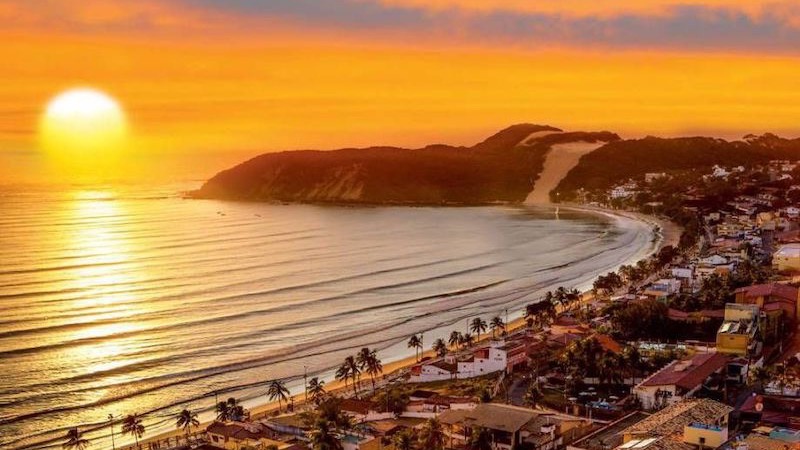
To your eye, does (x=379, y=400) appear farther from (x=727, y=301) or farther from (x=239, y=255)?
(x=239, y=255)

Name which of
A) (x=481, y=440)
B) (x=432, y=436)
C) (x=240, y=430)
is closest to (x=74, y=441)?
(x=240, y=430)

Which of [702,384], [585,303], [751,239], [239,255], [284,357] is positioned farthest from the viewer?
[239,255]

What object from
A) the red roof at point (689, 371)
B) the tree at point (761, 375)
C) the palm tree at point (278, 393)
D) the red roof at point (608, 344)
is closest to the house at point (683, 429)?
the red roof at point (689, 371)

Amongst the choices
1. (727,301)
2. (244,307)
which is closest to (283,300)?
(244,307)

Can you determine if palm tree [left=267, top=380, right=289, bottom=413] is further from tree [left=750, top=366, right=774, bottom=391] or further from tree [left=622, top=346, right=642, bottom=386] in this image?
tree [left=750, top=366, right=774, bottom=391]

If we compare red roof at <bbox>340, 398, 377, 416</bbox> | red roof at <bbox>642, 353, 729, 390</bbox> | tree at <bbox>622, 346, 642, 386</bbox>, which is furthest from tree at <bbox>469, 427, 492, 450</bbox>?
tree at <bbox>622, 346, 642, 386</bbox>

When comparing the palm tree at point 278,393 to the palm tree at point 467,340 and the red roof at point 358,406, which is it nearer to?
the red roof at point 358,406
